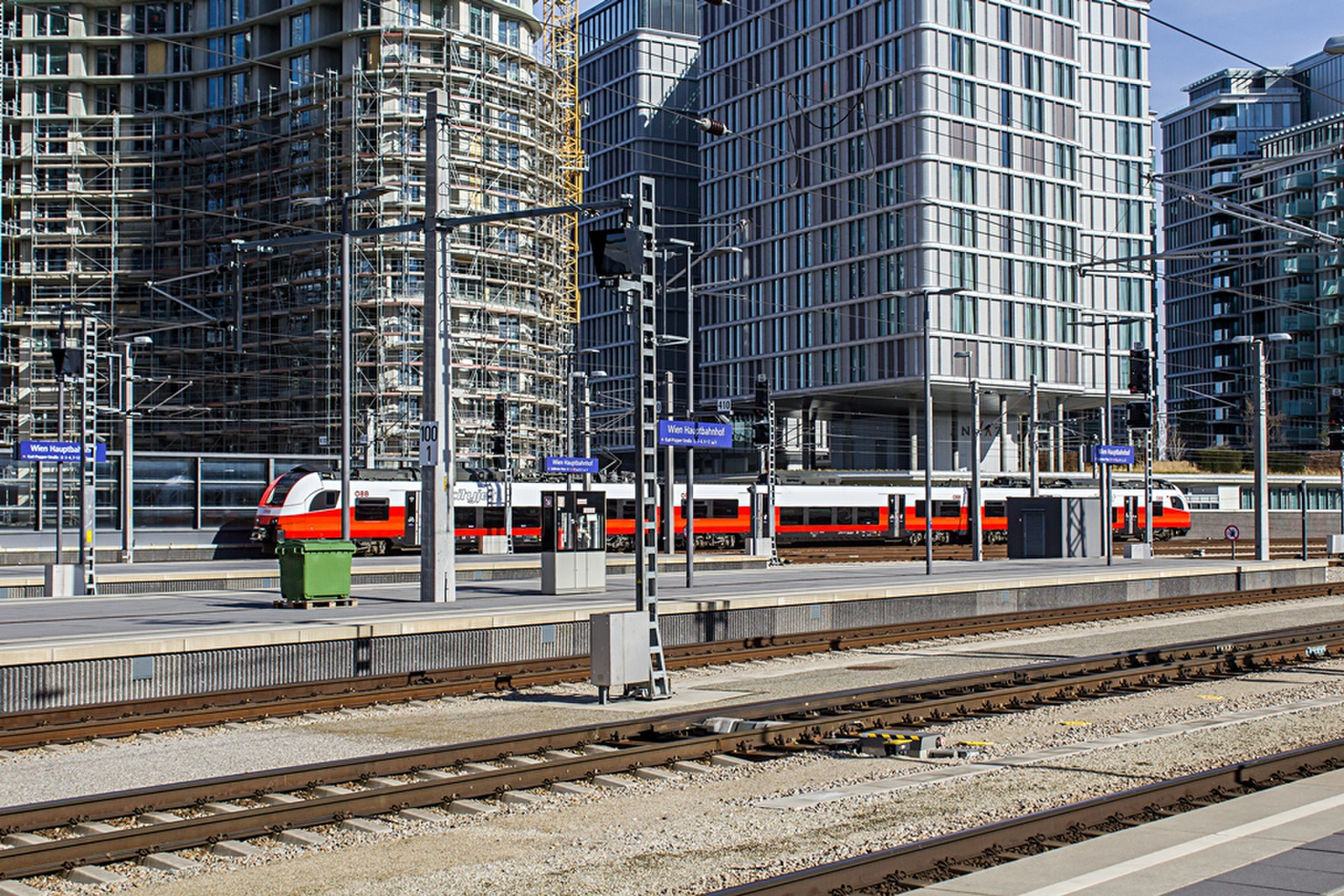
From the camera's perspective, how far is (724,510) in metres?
64.7

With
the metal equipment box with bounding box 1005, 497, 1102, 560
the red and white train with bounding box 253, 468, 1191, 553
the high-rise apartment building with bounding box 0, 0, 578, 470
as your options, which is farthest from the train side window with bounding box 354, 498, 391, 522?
the metal equipment box with bounding box 1005, 497, 1102, 560

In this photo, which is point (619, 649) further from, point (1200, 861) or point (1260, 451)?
point (1260, 451)

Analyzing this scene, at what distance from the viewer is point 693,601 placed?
23.3m

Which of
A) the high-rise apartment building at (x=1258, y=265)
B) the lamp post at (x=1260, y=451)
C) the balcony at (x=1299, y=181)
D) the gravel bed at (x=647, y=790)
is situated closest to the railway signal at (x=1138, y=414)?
the lamp post at (x=1260, y=451)

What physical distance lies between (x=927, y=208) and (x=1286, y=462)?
3698 cm

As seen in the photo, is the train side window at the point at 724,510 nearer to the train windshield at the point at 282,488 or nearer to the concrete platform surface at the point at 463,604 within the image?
the train windshield at the point at 282,488

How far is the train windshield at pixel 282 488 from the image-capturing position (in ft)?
164

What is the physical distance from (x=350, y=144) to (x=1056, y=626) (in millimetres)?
59174

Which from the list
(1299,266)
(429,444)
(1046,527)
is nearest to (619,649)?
(429,444)

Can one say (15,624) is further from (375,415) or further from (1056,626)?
(375,415)

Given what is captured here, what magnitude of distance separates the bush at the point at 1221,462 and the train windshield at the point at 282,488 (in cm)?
6609

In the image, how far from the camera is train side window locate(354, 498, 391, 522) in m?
52.6

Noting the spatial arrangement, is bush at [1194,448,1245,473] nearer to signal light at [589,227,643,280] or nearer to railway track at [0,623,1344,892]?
railway track at [0,623,1344,892]

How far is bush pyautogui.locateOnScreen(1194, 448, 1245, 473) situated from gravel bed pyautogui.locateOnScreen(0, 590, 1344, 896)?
8056cm
